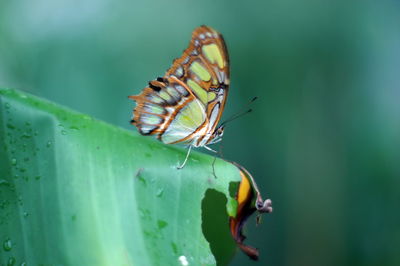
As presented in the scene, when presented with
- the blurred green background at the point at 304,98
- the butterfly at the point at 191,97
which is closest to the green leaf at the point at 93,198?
the butterfly at the point at 191,97

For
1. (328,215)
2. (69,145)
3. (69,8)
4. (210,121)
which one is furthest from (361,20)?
(69,145)

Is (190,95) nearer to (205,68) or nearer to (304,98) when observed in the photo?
(205,68)

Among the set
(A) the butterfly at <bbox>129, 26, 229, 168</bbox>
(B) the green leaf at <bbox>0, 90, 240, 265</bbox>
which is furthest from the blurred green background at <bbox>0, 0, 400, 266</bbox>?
(B) the green leaf at <bbox>0, 90, 240, 265</bbox>

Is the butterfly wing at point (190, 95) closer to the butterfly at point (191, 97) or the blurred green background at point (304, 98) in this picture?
the butterfly at point (191, 97)

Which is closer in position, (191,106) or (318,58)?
(191,106)

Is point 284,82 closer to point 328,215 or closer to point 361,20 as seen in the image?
point 361,20

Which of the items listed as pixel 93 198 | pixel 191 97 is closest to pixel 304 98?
pixel 191 97
